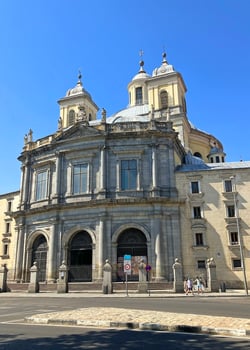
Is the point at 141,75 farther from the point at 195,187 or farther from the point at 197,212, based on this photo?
the point at 197,212

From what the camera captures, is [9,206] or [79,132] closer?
[79,132]

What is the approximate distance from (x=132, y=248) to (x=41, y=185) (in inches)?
547

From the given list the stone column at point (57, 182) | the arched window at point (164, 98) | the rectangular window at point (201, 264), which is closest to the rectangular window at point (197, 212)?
the rectangular window at point (201, 264)

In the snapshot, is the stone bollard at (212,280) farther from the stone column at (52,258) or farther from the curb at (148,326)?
the curb at (148,326)

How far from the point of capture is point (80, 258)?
36094 mm

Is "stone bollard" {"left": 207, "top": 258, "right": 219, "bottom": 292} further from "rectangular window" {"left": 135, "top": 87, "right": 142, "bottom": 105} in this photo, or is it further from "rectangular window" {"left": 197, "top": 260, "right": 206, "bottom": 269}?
"rectangular window" {"left": 135, "top": 87, "right": 142, "bottom": 105}

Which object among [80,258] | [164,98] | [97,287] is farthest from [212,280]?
[164,98]

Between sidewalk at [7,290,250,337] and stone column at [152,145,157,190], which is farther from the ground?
stone column at [152,145,157,190]

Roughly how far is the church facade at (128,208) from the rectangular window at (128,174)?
11 centimetres

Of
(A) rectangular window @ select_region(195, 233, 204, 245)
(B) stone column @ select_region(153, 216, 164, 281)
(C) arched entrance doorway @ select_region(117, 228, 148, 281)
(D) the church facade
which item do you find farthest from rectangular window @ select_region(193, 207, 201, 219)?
(C) arched entrance doorway @ select_region(117, 228, 148, 281)

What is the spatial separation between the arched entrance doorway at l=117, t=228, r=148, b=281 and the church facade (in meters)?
0.10

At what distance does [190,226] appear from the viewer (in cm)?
3472

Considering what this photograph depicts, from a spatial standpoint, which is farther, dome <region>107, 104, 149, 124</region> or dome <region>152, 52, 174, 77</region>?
dome <region>152, 52, 174, 77</region>

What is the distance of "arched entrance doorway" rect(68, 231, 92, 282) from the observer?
35.2m
